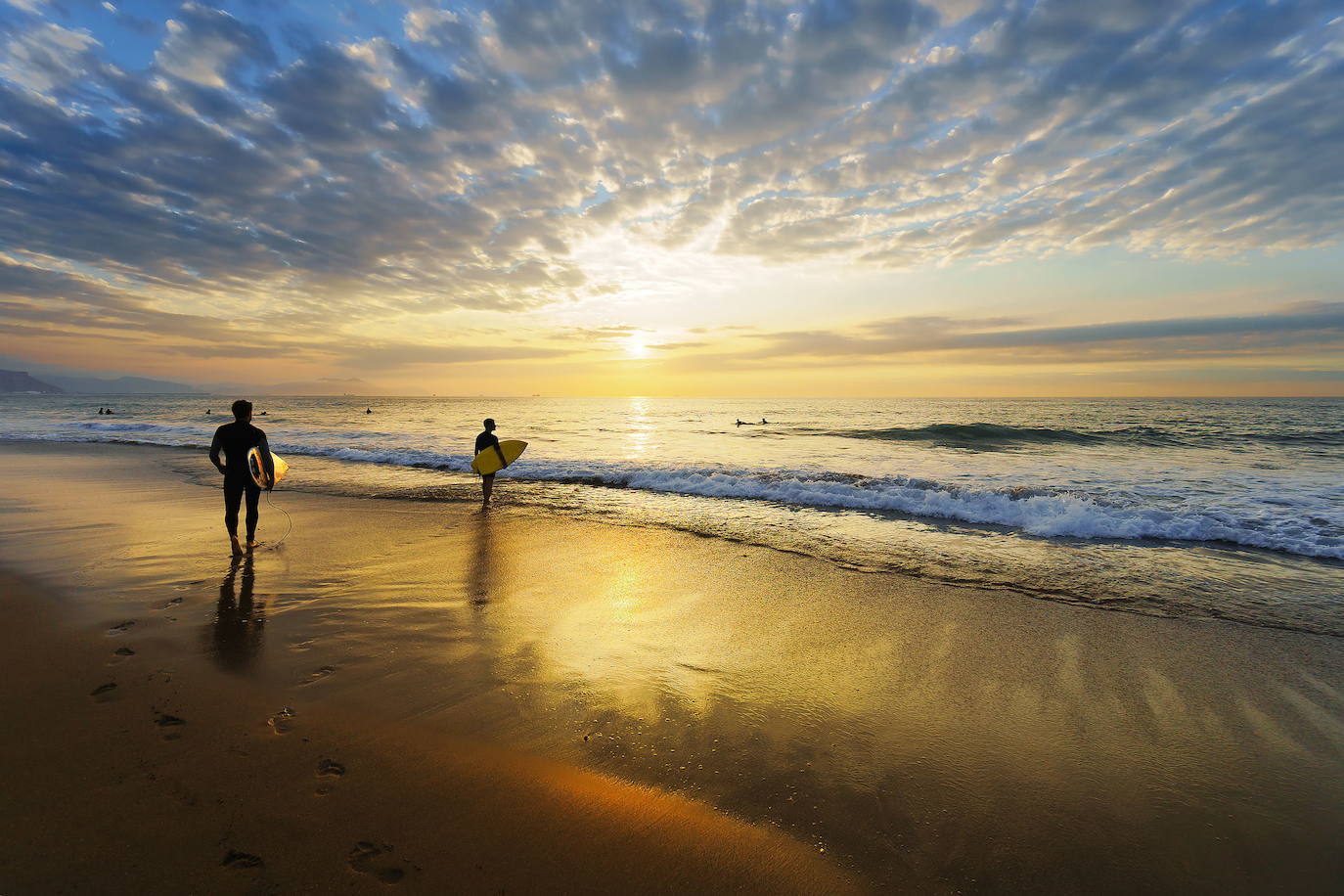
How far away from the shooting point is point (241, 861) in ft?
8.14

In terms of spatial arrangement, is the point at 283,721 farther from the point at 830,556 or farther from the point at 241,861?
the point at 830,556

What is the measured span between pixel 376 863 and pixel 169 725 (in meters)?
2.18

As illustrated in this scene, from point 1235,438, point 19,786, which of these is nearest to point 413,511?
point 19,786

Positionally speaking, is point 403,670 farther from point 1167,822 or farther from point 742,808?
point 1167,822

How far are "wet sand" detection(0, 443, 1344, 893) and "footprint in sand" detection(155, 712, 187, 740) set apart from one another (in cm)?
3

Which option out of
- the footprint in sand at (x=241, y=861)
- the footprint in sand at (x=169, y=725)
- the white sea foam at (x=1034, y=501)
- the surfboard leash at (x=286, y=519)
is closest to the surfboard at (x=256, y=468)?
the surfboard leash at (x=286, y=519)

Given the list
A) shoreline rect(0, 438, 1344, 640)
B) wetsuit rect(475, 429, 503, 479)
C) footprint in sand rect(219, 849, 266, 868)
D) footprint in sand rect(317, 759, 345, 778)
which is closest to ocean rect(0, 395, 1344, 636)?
shoreline rect(0, 438, 1344, 640)

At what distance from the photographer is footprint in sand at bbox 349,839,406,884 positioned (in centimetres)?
242

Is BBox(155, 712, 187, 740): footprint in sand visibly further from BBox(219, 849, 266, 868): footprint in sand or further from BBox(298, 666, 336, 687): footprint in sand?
BBox(219, 849, 266, 868): footprint in sand

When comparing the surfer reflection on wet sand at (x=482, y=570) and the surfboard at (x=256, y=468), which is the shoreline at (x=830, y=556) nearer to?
the surfer reflection on wet sand at (x=482, y=570)

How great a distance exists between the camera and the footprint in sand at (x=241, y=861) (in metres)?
2.46

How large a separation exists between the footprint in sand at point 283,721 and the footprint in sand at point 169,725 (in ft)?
1.58

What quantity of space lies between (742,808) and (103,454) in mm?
28085

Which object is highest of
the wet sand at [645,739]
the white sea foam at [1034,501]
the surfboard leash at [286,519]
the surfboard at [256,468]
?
the surfboard at [256,468]
